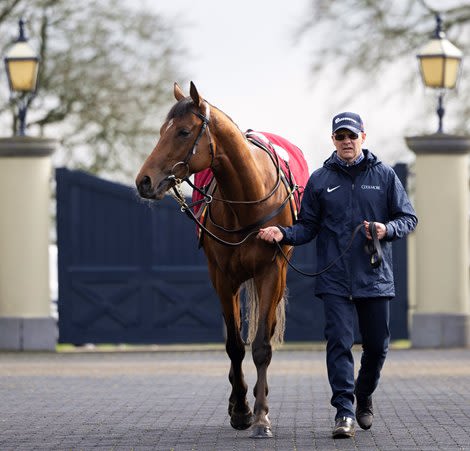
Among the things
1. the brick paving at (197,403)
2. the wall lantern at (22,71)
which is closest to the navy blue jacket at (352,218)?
the brick paving at (197,403)

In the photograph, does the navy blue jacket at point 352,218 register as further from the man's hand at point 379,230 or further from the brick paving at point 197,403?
the brick paving at point 197,403

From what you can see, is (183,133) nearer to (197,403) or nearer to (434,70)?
(197,403)

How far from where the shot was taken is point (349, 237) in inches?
372

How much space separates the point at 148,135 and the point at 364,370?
22639 mm

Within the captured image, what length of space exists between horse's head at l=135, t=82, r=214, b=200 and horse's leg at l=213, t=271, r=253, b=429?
970 mm

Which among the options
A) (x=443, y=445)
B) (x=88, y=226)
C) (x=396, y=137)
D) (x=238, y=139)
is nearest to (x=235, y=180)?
(x=238, y=139)

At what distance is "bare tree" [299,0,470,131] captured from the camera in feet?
98.1

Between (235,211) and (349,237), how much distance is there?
0.88 metres

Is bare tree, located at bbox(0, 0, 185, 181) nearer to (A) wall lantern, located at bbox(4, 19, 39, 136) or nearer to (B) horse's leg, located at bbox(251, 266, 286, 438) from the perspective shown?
(A) wall lantern, located at bbox(4, 19, 39, 136)

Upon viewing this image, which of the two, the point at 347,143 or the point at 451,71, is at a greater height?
the point at 451,71

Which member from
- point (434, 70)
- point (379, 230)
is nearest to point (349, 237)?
point (379, 230)

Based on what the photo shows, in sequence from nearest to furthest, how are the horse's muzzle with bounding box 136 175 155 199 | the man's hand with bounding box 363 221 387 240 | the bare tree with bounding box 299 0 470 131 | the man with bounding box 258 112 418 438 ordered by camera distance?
the horse's muzzle with bounding box 136 175 155 199 → the man's hand with bounding box 363 221 387 240 → the man with bounding box 258 112 418 438 → the bare tree with bounding box 299 0 470 131

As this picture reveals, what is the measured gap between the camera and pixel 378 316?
948cm

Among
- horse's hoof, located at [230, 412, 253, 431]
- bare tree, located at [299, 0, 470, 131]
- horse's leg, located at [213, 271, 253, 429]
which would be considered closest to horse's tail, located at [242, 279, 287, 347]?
horse's leg, located at [213, 271, 253, 429]
